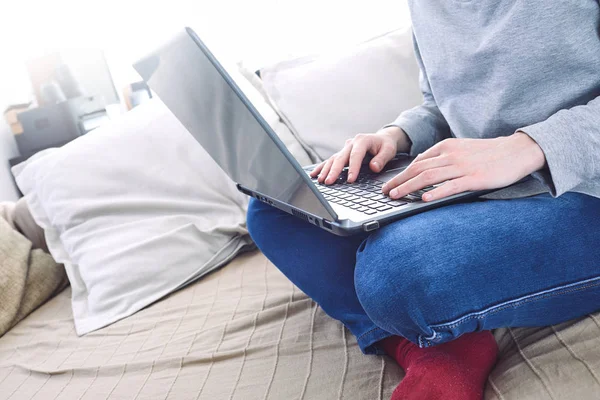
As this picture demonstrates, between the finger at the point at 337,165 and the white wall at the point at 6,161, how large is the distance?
2.03 metres

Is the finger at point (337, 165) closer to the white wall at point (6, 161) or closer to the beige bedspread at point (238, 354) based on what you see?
the beige bedspread at point (238, 354)

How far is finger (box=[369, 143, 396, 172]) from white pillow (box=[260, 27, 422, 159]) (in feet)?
1.73

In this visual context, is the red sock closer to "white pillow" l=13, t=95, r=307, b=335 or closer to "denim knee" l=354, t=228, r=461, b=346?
"denim knee" l=354, t=228, r=461, b=346

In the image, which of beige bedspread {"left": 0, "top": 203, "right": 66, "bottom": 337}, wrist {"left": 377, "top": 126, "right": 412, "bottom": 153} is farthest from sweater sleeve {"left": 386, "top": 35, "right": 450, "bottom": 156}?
beige bedspread {"left": 0, "top": 203, "right": 66, "bottom": 337}

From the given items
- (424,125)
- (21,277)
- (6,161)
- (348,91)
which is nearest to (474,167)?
(424,125)

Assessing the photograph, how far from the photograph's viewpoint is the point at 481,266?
59 cm

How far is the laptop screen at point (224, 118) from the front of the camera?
583mm

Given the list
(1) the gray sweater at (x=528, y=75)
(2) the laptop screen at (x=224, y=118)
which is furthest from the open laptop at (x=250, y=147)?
(1) the gray sweater at (x=528, y=75)

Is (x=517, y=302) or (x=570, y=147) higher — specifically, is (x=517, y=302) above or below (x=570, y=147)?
below

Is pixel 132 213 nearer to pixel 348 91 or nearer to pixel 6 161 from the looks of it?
pixel 348 91

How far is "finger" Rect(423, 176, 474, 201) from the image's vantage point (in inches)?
25.0

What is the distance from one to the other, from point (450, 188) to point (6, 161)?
2.35m

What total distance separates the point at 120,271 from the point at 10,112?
162cm

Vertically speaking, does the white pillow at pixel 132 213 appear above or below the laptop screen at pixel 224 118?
below
